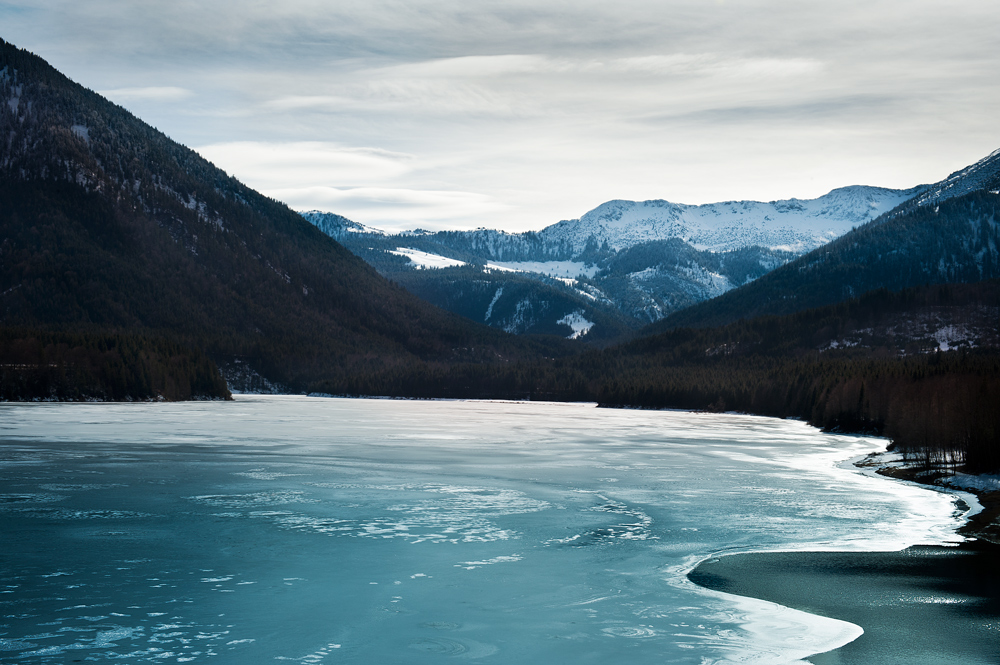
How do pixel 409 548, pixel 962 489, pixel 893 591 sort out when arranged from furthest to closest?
pixel 962 489
pixel 409 548
pixel 893 591

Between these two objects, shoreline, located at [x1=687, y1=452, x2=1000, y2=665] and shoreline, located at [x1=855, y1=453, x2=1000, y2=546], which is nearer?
shoreline, located at [x1=687, y1=452, x2=1000, y2=665]

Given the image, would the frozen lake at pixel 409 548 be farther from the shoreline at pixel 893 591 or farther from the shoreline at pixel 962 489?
the shoreline at pixel 962 489

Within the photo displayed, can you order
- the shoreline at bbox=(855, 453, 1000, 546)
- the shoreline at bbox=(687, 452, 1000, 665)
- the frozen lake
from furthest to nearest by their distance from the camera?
the shoreline at bbox=(855, 453, 1000, 546), the frozen lake, the shoreline at bbox=(687, 452, 1000, 665)

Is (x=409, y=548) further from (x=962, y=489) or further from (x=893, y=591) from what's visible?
(x=962, y=489)

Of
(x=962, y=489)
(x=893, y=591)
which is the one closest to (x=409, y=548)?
(x=893, y=591)

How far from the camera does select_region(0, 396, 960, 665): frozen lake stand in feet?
74.0

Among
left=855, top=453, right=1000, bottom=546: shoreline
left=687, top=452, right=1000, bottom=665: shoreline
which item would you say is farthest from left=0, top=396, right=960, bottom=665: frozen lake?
left=855, top=453, right=1000, bottom=546: shoreline

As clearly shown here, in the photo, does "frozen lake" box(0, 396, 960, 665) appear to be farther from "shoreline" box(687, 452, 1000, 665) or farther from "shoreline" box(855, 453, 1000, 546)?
"shoreline" box(855, 453, 1000, 546)

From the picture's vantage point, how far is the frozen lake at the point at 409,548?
2256 cm

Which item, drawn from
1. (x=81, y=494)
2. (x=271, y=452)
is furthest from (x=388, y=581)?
(x=271, y=452)

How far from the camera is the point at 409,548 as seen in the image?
33688 millimetres

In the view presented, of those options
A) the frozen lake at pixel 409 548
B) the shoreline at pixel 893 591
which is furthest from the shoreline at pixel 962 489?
the frozen lake at pixel 409 548

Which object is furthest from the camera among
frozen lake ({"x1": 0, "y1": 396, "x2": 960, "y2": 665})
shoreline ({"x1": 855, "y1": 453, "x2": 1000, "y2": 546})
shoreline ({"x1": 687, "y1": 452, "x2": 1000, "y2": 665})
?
shoreline ({"x1": 855, "y1": 453, "x2": 1000, "y2": 546})

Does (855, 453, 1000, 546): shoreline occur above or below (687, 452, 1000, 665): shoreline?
above
